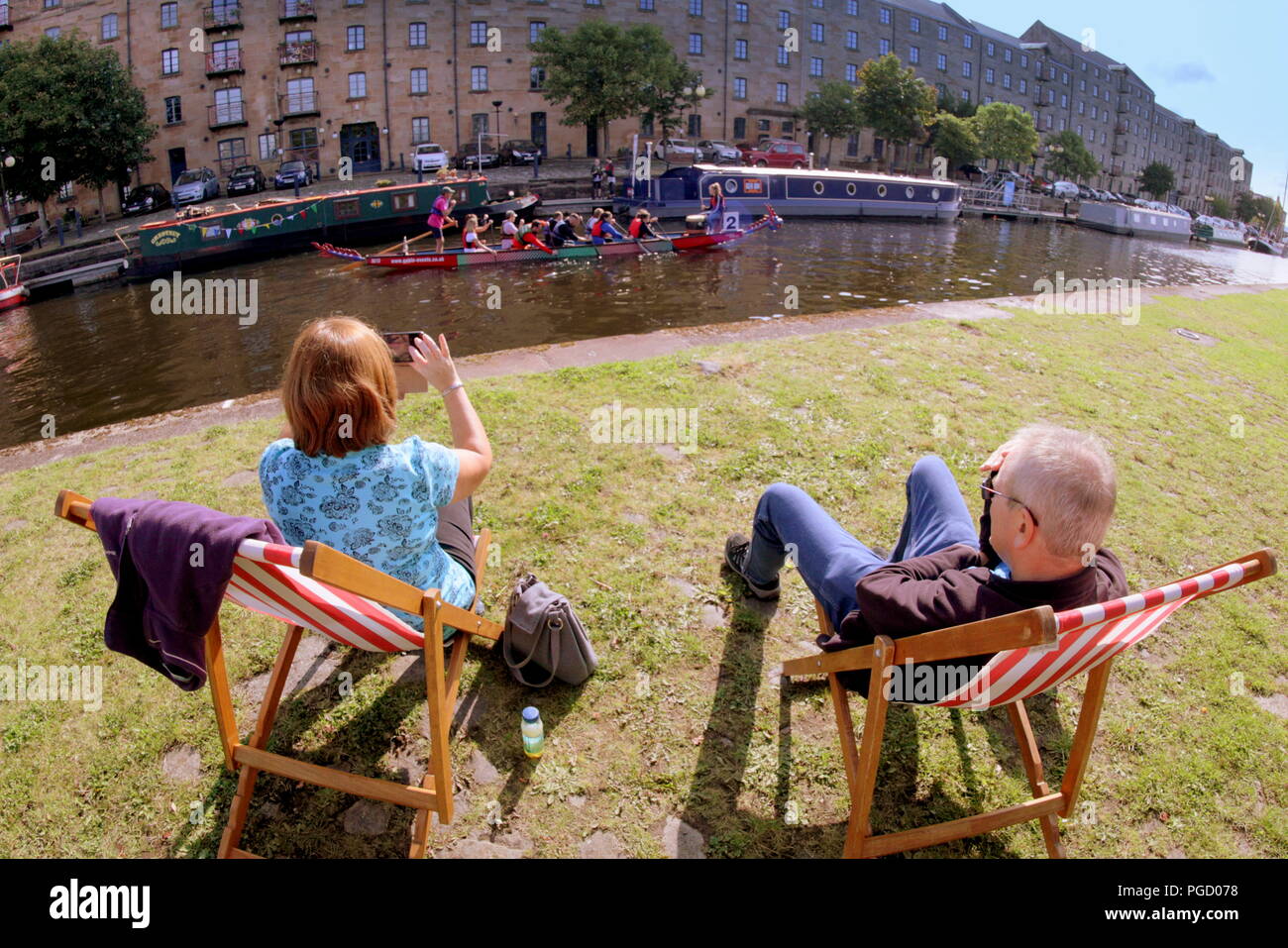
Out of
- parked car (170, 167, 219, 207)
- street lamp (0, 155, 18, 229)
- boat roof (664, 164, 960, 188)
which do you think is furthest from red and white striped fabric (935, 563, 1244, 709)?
street lamp (0, 155, 18, 229)

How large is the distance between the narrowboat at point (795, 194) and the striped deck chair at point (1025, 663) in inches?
1110

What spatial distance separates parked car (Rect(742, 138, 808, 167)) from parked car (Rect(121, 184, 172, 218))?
118ft

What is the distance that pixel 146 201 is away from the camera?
39781 millimetres

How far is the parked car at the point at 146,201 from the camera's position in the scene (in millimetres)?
39594

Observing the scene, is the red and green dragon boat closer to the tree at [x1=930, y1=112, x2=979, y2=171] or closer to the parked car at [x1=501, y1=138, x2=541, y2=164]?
the parked car at [x1=501, y1=138, x2=541, y2=164]

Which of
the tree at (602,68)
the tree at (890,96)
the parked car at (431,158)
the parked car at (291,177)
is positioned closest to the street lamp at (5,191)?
the parked car at (291,177)

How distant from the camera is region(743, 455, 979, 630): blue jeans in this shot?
9.70 ft

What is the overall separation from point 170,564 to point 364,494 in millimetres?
681

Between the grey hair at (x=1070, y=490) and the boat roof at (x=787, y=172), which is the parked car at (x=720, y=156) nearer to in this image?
the boat roof at (x=787, y=172)

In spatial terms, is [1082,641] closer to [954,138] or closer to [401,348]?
[401,348]

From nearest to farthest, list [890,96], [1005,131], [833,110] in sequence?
[833,110], [890,96], [1005,131]

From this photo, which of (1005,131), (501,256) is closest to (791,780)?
(501,256)
